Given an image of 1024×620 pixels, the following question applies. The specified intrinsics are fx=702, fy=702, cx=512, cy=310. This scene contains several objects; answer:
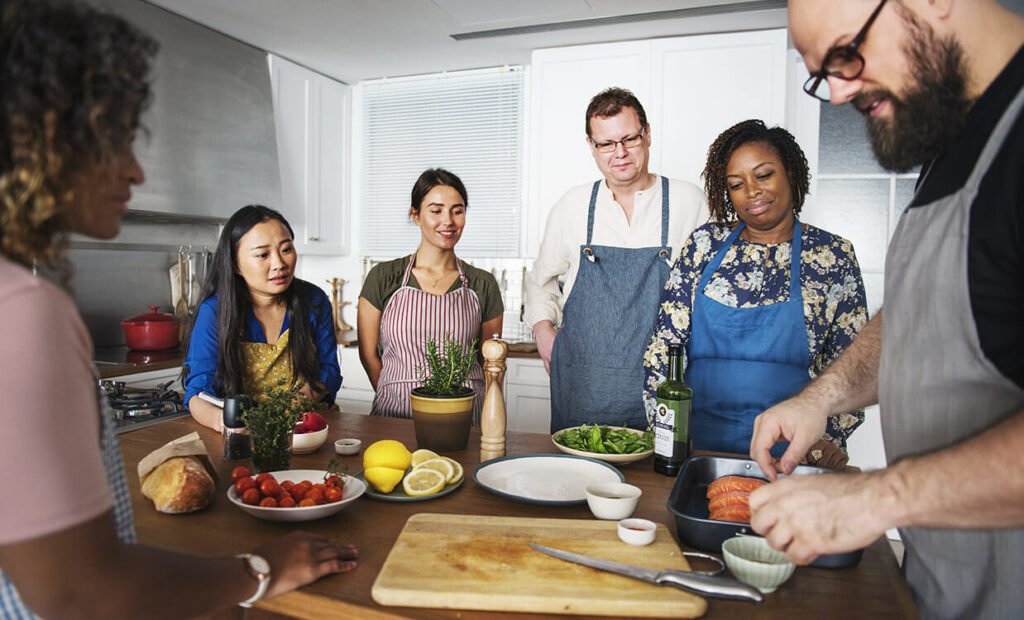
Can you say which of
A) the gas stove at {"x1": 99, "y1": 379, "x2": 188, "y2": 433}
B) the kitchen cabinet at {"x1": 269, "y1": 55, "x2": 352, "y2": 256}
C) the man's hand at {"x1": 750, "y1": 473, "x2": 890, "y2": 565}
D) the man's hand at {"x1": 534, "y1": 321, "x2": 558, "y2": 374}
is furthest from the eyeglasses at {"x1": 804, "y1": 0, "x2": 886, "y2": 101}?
the kitchen cabinet at {"x1": 269, "y1": 55, "x2": 352, "y2": 256}

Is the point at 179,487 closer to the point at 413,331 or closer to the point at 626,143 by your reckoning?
the point at 413,331

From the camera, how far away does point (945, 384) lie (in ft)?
3.33

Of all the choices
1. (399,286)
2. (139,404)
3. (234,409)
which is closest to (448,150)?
(399,286)

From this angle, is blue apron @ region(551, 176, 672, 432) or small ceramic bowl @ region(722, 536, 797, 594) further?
blue apron @ region(551, 176, 672, 432)

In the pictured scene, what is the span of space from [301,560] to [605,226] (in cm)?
194

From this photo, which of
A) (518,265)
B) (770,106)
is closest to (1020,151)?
(770,106)

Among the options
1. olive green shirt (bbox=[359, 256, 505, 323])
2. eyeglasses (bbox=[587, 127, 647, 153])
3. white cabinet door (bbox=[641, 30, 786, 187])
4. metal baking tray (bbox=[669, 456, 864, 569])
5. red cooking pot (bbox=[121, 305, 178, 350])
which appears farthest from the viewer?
white cabinet door (bbox=[641, 30, 786, 187])

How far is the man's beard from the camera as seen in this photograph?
3.23ft

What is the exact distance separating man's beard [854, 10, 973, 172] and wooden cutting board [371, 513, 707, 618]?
732 millimetres

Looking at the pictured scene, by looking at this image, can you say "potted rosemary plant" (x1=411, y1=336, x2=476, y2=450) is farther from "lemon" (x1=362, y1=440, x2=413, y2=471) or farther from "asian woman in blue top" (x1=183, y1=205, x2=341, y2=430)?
"asian woman in blue top" (x1=183, y1=205, x2=341, y2=430)

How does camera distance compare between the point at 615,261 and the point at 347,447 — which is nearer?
the point at 347,447

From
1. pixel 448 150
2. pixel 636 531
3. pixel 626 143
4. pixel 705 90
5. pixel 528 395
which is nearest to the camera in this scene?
pixel 636 531

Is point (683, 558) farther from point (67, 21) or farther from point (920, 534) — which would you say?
point (67, 21)

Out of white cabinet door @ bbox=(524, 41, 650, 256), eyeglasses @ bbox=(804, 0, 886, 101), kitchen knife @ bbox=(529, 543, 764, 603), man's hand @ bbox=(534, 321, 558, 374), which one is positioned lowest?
kitchen knife @ bbox=(529, 543, 764, 603)
